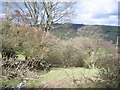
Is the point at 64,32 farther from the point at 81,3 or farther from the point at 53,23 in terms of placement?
the point at 81,3

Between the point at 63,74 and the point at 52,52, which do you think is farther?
the point at 52,52

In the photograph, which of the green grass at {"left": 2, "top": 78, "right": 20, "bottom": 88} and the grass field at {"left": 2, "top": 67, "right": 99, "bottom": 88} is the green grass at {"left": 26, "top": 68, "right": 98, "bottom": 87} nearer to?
the grass field at {"left": 2, "top": 67, "right": 99, "bottom": 88}

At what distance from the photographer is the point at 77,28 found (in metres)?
3.51

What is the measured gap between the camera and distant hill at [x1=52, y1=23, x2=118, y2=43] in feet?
11.4

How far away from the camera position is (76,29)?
11.6 ft

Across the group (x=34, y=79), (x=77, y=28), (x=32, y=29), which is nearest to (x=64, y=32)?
(x=77, y=28)

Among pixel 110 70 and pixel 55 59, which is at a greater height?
pixel 55 59

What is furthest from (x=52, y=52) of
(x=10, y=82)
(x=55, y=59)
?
(x=10, y=82)

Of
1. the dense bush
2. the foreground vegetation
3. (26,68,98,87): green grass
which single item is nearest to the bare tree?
the foreground vegetation

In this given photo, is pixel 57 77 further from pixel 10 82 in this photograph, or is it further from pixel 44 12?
pixel 44 12

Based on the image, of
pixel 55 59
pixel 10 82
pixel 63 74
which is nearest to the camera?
pixel 10 82

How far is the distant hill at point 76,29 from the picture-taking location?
3.47m

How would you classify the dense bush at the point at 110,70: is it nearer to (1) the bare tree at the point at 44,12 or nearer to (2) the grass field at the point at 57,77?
(2) the grass field at the point at 57,77

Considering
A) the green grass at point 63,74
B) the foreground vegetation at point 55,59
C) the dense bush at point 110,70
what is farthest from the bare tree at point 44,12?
the dense bush at point 110,70
